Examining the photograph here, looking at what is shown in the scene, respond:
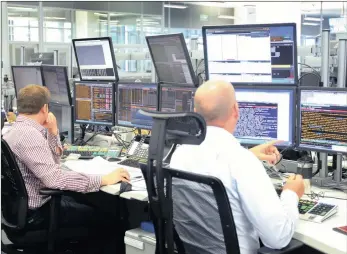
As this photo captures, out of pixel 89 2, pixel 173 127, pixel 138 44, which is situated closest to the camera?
pixel 173 127

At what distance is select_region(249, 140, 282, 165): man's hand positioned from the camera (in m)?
2.30

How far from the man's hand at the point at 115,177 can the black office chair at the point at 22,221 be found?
0.22 meters

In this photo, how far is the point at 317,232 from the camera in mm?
1767

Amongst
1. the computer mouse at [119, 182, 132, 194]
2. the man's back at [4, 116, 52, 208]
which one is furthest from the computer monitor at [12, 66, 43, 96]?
the computer mouse at [119, 182, 132, 194]

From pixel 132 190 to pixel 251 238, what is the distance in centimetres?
81

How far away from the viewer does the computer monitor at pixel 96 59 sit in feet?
11.4

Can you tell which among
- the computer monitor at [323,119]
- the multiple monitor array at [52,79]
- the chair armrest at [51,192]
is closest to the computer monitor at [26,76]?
the multiple monitor array at [52,79]

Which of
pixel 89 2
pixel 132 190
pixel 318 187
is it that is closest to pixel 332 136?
pixel 318 187

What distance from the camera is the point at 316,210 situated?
1976 millimetres

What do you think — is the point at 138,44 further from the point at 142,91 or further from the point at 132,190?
the point at 132,190

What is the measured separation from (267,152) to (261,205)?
770 mm

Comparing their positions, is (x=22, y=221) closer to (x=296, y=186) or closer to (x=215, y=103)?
(x=215, y=103)

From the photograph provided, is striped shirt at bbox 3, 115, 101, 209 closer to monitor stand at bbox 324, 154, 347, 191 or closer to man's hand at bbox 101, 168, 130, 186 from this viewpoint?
man's hand at bbox 101, 168, 130, 186

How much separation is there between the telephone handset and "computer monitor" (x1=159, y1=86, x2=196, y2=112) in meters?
0.25
